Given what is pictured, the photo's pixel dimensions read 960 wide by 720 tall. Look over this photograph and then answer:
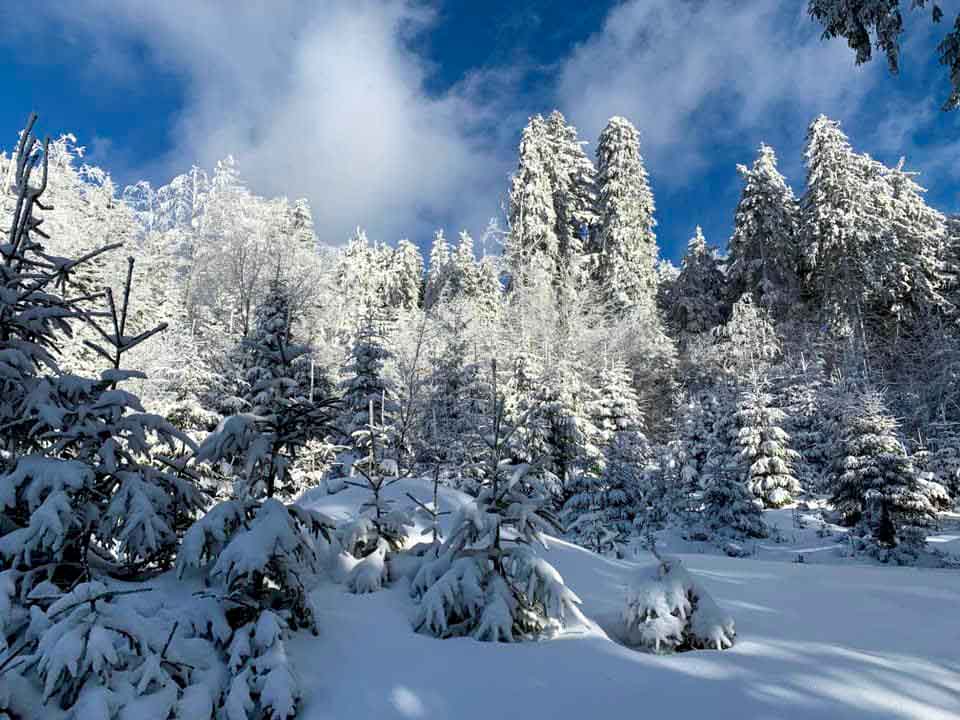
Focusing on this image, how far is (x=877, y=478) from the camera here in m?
11.3

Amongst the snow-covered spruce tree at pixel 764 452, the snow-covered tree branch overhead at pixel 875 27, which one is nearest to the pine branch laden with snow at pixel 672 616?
the snow-covered tree branch overhead at pixel 875 27

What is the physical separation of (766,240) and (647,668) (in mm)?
32115

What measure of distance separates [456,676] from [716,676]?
158cm

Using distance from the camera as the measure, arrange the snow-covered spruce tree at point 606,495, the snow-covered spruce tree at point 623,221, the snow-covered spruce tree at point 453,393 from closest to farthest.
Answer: the snow-covered spruce tree at point 606,495 < the snow-covered spruce tree at point 453,393 < the snow-covered spruce tree at point 623,221

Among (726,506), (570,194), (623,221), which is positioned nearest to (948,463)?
(726,506)

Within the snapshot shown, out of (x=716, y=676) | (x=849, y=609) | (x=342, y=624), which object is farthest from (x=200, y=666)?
(x=849, y=609)

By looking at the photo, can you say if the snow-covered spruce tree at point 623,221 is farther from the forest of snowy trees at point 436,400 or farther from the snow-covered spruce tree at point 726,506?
the snow-covered spruce tree at point 726,506

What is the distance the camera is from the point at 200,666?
3.17 metres

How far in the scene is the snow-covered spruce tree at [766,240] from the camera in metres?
29.9

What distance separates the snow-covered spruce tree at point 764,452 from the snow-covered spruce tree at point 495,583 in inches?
585

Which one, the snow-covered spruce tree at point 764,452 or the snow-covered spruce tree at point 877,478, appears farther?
the snow-covered spruce tree at point 764,452

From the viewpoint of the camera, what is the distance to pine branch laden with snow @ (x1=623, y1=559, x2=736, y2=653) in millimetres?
4039

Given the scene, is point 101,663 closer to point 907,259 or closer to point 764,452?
point 764,452

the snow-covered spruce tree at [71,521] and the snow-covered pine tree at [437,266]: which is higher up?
the snow-covered pine tree at [437,266]
